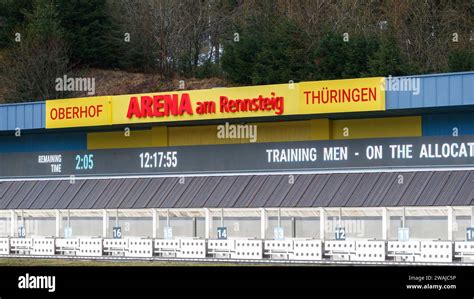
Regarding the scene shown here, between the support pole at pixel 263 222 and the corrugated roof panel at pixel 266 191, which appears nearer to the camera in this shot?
the support pole at pixel 263 222

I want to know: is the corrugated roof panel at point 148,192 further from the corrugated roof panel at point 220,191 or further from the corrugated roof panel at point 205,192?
the corrugated roof panel at point 220,191

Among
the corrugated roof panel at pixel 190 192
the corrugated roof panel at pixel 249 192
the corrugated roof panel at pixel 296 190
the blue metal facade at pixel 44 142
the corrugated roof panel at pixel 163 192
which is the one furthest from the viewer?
the blue metal facade at pixel 44 142

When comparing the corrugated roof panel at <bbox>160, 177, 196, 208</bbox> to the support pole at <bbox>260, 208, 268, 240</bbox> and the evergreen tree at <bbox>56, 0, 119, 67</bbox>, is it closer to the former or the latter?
the support pole at <bbox>260, 208, 268, 240</bbox>

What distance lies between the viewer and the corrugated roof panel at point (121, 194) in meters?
41.7

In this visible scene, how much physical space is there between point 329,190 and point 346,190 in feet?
2.19

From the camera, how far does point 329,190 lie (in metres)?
37.5

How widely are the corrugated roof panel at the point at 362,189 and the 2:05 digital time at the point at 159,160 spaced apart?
9.30 meters

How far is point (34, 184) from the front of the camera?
150ft

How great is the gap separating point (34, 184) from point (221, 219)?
35.0ft

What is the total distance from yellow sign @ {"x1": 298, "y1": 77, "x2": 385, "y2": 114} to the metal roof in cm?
257

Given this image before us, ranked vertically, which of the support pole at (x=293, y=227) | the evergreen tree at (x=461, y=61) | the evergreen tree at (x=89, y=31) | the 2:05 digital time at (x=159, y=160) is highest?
the evergreen tree at (x=89, y=31)

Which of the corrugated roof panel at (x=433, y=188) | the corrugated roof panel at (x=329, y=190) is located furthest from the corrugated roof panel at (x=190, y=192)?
the corrugated roof panel at (x=433, y=188)

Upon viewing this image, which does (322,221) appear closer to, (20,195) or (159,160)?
(159,160)
